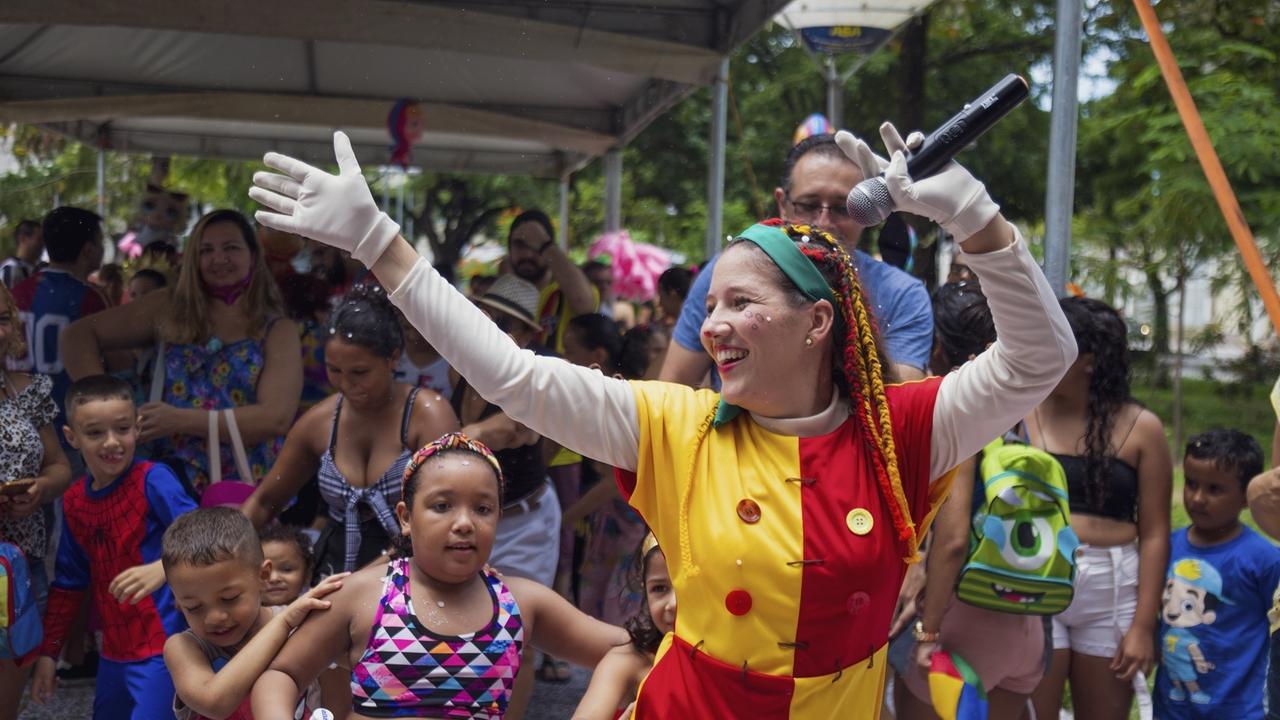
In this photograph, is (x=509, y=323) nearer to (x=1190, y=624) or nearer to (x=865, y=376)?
(x=1190, y=624)

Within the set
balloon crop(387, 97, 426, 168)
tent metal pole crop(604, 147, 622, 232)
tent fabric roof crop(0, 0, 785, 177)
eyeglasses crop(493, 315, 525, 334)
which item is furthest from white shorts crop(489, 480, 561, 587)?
tent metal pole crop(604, 147, 622, 232)

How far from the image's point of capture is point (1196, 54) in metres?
10.0

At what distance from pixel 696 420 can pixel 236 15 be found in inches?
177

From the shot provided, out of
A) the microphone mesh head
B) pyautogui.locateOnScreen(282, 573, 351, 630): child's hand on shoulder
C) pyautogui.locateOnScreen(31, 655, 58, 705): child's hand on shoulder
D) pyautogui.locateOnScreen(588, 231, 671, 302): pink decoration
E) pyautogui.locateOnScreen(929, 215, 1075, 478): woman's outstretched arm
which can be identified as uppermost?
pyautogui.locateOnScreen(588, 231, 671, 302): pink decoration

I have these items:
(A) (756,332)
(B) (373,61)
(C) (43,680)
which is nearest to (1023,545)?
(A) (756,332)

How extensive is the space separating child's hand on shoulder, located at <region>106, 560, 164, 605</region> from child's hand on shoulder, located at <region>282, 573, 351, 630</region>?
0.95m

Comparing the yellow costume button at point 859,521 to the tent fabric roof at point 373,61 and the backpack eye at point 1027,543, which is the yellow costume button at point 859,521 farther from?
the tent fabric roof at point 373,61

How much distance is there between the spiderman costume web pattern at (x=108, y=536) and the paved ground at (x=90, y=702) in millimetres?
1327

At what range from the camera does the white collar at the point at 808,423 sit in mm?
2430

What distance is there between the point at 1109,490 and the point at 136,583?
311cm

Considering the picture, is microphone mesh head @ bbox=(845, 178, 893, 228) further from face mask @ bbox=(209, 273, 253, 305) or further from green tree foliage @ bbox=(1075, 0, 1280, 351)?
green tree foliage @ bbox=(1075, 0, 1280, 351)

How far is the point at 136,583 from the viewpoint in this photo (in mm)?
3881

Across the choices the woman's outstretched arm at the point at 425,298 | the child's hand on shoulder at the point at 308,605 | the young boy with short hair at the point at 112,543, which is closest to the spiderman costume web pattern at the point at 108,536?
the young boy with short hair at the point at 112,543

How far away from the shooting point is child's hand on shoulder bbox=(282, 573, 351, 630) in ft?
10.2
